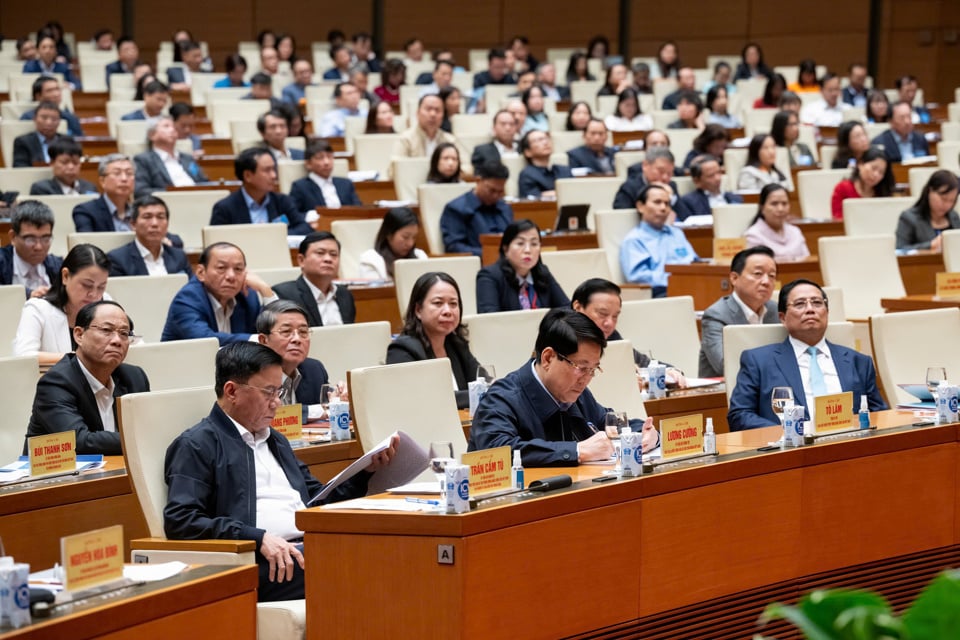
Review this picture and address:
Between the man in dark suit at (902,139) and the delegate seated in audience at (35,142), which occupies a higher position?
the man in dark suit at (902,139)

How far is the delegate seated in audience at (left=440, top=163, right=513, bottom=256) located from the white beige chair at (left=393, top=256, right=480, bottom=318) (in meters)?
1.28

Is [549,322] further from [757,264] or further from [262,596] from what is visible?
[757,264]

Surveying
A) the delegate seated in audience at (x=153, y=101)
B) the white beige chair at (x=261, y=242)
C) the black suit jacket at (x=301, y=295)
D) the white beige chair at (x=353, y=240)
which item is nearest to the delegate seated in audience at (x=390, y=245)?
the white beige chair at (x=353, y=240)

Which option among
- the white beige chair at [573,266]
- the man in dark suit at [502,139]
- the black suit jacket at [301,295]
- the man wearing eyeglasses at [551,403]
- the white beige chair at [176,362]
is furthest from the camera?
the man in dark suit at [502,139]

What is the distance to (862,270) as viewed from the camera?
7.12m

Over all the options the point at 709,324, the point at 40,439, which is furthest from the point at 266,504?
the point at 709,324

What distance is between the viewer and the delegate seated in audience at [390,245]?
263 inches

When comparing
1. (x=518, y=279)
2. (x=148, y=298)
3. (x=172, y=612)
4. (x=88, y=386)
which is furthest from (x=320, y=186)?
(x=172, y=612)

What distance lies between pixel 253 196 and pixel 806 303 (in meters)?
3.72

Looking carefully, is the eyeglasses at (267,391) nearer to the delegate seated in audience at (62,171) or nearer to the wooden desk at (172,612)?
the wooden desk at (172,612)

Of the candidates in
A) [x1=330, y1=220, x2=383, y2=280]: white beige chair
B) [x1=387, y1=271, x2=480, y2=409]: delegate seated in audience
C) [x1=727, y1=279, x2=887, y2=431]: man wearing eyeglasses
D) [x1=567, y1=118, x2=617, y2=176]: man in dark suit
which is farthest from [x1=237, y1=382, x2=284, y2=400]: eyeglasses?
[x1=567, y1=118, x2=617, y2=176]: man in dark suit

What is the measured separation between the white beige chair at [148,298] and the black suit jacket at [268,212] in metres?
1.77

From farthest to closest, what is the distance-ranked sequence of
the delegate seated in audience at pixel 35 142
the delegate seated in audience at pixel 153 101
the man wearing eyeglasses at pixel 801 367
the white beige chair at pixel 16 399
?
the delegate seated in audience at pixel 153 101
the delegate seated in audience at pixel 35 142
the man wearing eyeglasses at pixel 801 367
the white beige chair at pixel 16 399

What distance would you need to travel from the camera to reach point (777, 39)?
16031 millimetres
